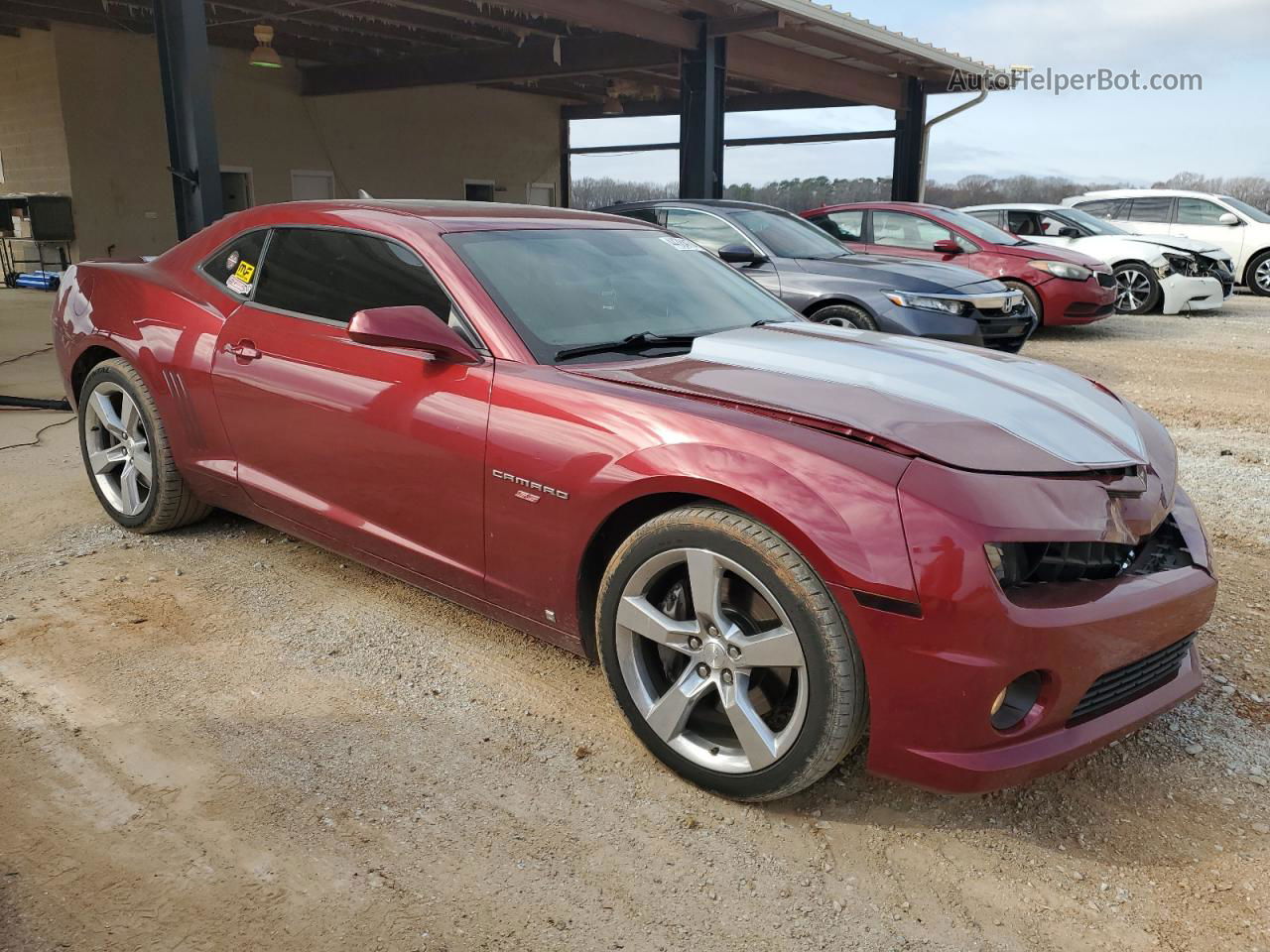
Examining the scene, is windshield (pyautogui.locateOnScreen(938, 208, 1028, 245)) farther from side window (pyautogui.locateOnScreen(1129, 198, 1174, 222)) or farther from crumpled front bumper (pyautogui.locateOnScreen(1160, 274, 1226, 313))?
side window (pyautogui.locateOnScreen(1129, 198, 1174, 222))

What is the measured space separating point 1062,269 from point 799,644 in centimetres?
945

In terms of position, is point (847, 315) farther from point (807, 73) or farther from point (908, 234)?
→ point (807, 73)

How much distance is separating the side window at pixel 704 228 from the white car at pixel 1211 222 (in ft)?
31.1

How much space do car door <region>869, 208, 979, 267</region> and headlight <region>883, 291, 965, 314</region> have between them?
9.68ft

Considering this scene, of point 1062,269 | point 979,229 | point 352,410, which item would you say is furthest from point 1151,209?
point 352,410

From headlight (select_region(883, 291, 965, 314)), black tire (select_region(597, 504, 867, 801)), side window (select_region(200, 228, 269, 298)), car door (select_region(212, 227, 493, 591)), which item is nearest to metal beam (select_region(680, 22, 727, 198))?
headlight (select_region(883, 291, 965, 314))

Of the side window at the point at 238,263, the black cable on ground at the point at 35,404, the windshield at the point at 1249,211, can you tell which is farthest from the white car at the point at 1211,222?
the side window at the point at 238,263

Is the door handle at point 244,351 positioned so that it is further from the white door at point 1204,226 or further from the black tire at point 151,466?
the white door at point 1204,226

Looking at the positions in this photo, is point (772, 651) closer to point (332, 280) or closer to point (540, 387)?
point (540, 387)

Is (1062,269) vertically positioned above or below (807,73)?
below

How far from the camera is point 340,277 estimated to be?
356cm

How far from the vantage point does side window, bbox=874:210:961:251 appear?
10742 millimetres

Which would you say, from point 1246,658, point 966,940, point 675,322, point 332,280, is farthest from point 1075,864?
point 332,280

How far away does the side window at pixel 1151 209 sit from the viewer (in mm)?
15312
